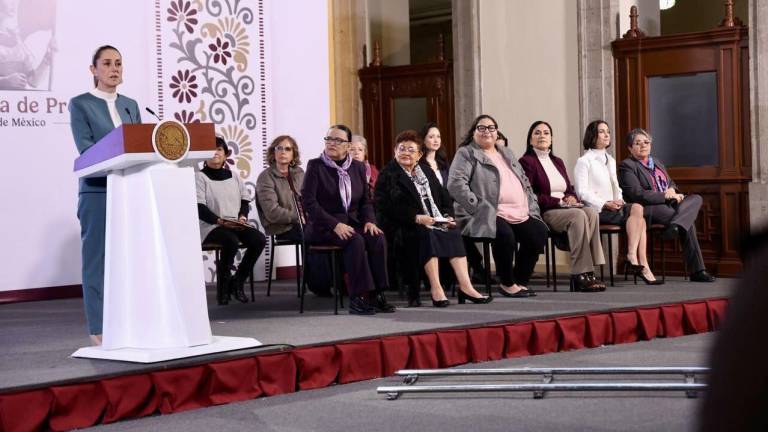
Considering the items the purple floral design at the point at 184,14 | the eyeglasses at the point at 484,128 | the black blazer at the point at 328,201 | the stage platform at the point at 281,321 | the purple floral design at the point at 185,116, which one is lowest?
the stage platform at the point at 281,321

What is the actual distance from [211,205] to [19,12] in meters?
1.73

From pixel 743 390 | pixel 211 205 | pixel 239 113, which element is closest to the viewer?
pixel 743 390

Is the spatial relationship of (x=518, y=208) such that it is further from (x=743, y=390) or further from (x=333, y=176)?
(x=743, y=390)

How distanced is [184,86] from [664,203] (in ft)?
11.4

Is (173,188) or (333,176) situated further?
(333,176)

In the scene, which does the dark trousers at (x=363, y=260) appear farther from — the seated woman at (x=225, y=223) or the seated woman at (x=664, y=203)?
the seated woman at (x=664, y=203)

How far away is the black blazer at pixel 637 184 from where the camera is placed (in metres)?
7.12

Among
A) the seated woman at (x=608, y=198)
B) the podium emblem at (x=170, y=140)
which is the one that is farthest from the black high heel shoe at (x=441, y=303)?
the podium emblem at (x=170, y=140)

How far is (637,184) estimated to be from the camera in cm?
716

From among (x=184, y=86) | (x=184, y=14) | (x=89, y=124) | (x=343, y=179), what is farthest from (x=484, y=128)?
(x=89, y=124)

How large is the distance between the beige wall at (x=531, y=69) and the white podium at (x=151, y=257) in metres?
5.09

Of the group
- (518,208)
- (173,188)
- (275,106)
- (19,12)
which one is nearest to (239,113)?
(275,106)

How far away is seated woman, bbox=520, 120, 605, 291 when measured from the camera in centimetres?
675

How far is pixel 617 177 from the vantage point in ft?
24.1
